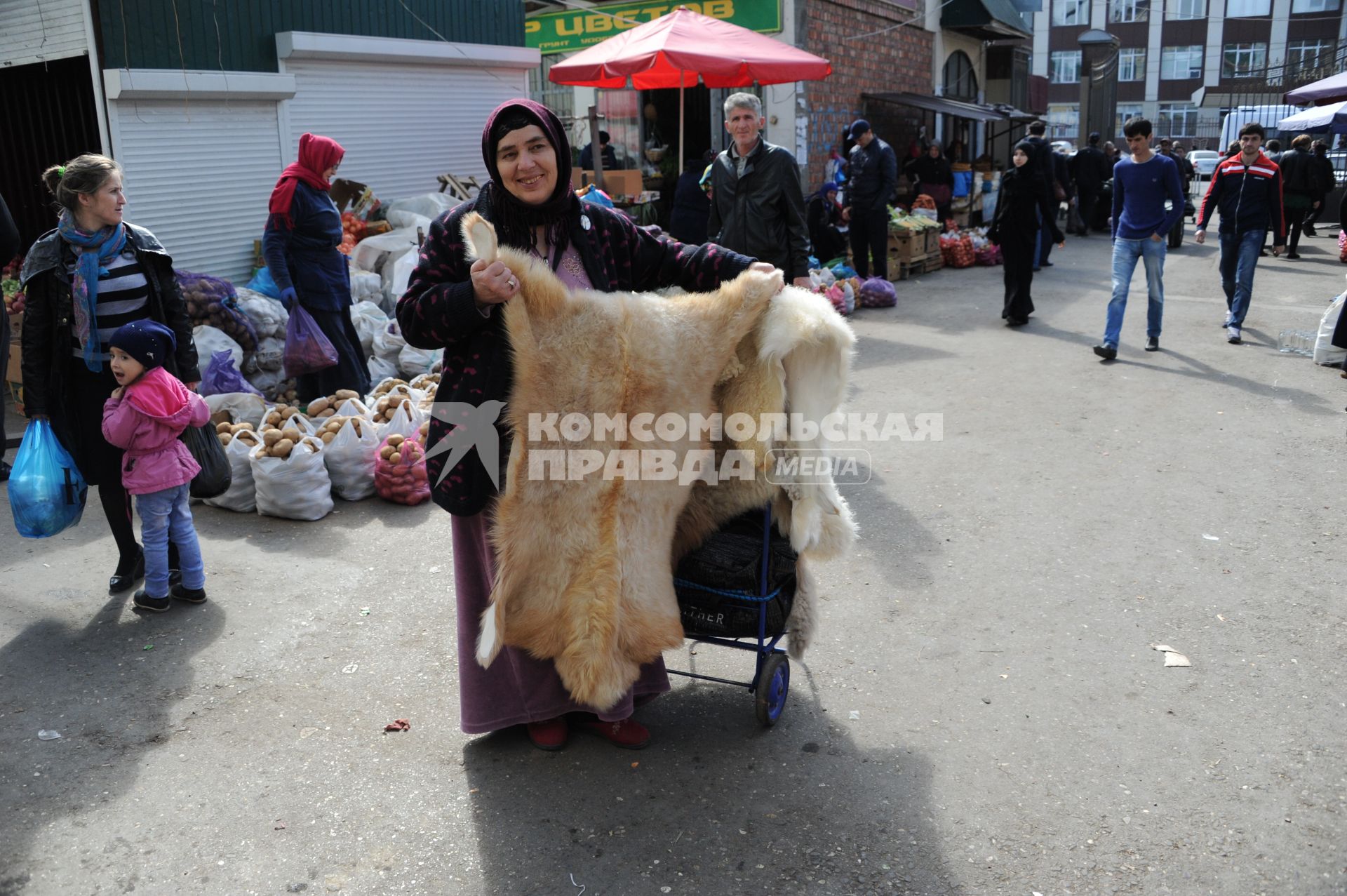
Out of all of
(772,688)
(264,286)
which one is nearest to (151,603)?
(772,688)

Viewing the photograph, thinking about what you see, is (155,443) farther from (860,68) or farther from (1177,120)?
(1177,120)

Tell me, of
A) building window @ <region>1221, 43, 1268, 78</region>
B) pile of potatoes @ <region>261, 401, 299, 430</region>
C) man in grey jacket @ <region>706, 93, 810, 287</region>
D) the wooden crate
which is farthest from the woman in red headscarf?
building window @ <region>1221, 43, 1268, 78</region>

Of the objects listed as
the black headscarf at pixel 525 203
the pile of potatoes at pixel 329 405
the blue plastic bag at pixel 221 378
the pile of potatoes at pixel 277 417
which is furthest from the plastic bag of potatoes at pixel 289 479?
the black headscarf at pixel 525 203

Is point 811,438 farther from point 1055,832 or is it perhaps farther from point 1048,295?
point 1048,295

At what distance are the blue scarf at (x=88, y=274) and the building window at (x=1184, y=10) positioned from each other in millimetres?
62607

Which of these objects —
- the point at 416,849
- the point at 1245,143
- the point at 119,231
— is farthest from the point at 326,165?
the point at 1245,143

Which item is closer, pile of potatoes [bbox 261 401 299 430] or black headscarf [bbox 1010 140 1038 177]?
pile of potatoes [bbox 261 401 299 430]

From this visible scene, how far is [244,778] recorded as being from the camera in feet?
10.8

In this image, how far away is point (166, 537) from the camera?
176 inches

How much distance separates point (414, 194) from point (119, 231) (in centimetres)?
802

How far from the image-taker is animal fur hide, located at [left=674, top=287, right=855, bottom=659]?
120 inches

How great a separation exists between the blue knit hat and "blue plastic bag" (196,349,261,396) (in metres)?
2.53

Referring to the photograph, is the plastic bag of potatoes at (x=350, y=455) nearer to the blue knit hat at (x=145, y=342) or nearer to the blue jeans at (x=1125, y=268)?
the blue knit hat at (x=145, y=342)

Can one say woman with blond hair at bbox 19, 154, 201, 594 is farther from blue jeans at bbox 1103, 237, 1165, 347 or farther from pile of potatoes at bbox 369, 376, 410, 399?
blue jeans at bbox 1103, 237, 1165, 347
